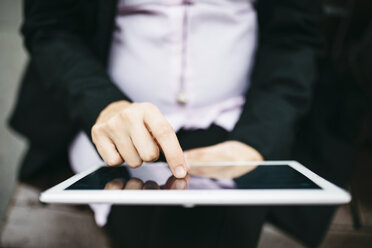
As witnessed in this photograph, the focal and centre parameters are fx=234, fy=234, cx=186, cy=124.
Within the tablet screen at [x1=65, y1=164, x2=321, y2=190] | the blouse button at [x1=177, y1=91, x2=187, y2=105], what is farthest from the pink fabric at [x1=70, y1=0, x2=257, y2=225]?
the tablet screen at [x1=65, y1=164, x2=321, y2=190]

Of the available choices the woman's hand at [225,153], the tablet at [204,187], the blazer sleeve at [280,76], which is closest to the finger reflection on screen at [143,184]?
the tablet at [204,187]

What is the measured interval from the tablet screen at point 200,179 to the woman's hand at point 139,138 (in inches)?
1.1

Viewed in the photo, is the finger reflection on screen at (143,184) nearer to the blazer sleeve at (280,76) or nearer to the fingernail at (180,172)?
the fingernail at (180,172)

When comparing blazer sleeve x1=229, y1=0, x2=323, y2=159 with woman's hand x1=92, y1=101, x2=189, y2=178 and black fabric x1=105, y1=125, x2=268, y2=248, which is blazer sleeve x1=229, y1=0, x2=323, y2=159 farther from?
woman's hand x1=92, y1=101, x2=189, y2=178

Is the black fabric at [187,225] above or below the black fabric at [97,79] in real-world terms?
below

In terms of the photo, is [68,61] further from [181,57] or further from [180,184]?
[180,184]

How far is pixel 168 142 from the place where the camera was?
37 cm

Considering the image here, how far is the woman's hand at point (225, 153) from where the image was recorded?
1.72ft

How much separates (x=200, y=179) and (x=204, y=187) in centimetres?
4

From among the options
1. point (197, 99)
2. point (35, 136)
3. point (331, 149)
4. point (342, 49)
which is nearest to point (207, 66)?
point (197, 99)

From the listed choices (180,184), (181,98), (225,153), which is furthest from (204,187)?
(181,98)

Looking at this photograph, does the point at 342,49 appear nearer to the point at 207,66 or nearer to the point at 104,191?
the point at 207,66

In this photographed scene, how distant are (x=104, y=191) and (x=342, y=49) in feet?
4.14

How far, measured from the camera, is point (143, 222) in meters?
0.56
